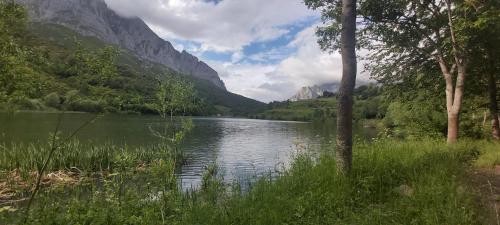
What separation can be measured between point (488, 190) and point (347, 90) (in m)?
3.92

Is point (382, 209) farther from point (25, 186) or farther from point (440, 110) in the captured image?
point (440, 110)

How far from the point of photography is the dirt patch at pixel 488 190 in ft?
21.3

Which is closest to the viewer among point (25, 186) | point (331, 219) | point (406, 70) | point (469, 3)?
point (331, 219)

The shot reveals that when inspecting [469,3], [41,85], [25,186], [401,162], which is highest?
[469,3]

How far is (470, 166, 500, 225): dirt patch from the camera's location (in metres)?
6.50

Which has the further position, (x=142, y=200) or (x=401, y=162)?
(x=142, y=200)

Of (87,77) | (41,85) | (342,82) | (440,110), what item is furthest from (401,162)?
(440,110)

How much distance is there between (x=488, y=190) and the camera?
8.52 meters

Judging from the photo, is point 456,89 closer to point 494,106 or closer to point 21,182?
point 494,106

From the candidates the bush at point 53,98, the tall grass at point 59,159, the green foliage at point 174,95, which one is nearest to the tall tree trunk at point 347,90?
the green foliage at point 174,95

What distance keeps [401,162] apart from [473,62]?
11.8 m

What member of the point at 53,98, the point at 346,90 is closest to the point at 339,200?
the point at 346,90

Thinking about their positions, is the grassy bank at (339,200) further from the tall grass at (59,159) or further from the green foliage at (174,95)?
the tall grass at (59,159)

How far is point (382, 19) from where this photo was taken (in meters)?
19.4
